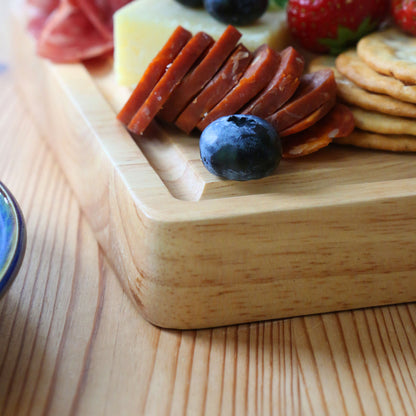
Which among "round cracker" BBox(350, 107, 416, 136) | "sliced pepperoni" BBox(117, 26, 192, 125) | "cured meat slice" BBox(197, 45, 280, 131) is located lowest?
"round cracker" BBox(350, 107, 416, 136)

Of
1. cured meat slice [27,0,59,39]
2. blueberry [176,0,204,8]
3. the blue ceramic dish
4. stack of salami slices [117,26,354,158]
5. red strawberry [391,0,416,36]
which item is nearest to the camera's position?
the blue ceramic dish

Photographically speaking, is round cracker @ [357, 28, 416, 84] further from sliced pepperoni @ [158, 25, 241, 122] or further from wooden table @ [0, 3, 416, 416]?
wooden table @ [0, 3, 416, 416]

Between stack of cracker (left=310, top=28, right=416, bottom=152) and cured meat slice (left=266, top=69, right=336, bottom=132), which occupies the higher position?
cured meat slice (left=266, top=69, right=336, bottom=132)

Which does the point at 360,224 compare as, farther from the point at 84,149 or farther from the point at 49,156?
the point at 49,156

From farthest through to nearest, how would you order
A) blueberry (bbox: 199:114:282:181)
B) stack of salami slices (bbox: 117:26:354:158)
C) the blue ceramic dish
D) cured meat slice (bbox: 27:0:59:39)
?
cured meat slice (bbox: 27:0:59:39) < stack of salami slices (bbox: 117:26:354:158) < blueberry (bbox: 199:114:282:181) < the blue ceramic dish

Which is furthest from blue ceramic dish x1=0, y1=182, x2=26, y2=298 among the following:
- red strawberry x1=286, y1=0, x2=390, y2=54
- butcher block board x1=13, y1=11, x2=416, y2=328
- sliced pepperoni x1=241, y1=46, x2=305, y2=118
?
red strawberry x1=286, y1=0, x2=390, y2=54

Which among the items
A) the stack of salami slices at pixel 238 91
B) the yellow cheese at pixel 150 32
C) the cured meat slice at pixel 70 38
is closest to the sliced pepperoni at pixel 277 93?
the stack of salami slices at pixel 238 91

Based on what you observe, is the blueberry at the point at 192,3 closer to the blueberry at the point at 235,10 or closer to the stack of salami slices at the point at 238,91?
the blueberry at the point at 235,10
